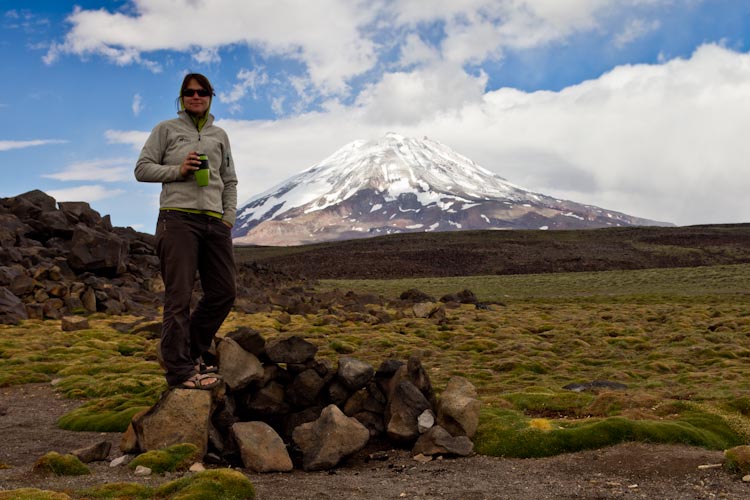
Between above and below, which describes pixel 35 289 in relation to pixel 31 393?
above

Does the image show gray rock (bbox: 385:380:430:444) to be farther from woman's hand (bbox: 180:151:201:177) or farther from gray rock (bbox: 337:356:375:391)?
woman's hand (bbox: 180:151:201:177)

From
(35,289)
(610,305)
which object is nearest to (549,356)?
(610,305)

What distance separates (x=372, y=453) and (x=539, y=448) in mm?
2738

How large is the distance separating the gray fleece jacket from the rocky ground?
398 cm

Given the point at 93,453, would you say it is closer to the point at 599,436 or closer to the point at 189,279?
the point at 189,279

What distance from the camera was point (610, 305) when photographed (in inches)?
1560

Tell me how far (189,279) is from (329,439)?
3.28 m

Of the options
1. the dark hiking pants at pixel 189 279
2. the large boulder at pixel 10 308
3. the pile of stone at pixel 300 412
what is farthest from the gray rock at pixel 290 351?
the large boulder at pixel 10 308

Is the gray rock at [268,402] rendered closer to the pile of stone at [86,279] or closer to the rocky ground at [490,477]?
the rocky ground at [490,477]

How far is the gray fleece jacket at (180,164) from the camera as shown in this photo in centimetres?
944

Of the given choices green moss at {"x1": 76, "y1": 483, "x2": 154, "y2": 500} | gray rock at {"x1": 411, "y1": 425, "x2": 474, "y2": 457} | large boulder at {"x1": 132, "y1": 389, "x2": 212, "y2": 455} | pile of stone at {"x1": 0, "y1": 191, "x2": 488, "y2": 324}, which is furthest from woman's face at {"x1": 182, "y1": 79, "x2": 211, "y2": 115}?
pile of stone at {"x1": 0, "y1": 191, "x2": 488, "y2": 324}

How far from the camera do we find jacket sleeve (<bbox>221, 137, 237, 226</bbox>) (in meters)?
10.1

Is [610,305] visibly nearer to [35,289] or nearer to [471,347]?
[471,347]

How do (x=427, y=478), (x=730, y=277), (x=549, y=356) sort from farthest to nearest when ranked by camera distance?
(x=730, y=277), (x=549, y=356), (x=427, y=478)
